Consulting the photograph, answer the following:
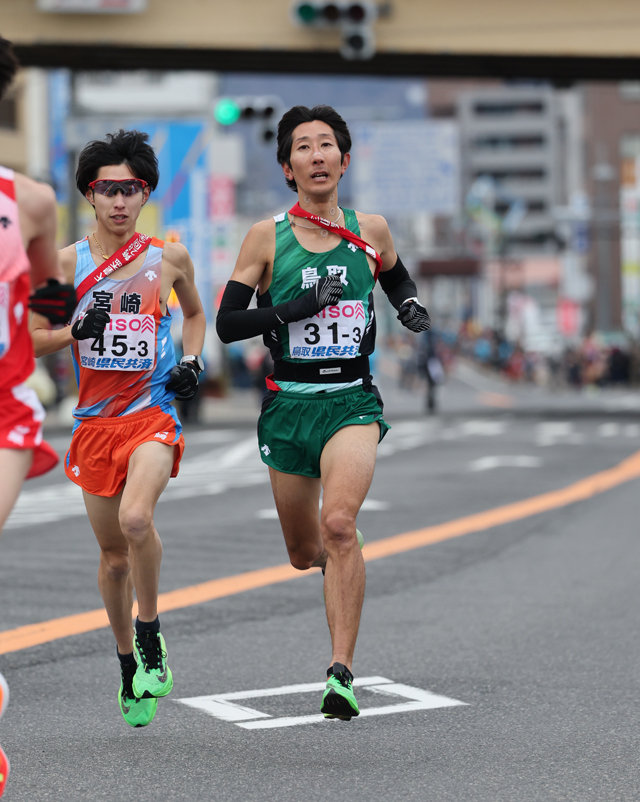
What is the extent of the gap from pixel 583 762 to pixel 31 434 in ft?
7.00

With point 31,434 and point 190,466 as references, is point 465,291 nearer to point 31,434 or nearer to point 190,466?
point 190,466

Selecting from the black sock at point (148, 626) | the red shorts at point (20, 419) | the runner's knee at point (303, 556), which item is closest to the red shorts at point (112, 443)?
the black sock at point (148, 626)

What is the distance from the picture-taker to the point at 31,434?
4395 millimetres

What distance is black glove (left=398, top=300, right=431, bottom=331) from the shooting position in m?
5.95

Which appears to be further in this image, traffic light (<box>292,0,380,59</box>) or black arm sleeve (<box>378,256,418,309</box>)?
traffic light (<box>292,0,380,59</box>)

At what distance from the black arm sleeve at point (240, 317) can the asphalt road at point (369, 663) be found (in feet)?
4.55

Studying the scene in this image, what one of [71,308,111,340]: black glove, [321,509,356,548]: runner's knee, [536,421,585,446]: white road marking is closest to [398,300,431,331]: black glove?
[321,509,356,548]: runner's knee

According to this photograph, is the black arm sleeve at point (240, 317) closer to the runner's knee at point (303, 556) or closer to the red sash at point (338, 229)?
the red sash at point (338, 229)

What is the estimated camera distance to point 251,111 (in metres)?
26.6

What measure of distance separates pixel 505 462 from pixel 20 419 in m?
16.1

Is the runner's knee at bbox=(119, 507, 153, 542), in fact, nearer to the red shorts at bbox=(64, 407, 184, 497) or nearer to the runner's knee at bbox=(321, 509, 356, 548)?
the red shorts at bbox=(64, 407, 184, 497)

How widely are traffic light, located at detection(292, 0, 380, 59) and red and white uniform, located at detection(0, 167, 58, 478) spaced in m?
21.0

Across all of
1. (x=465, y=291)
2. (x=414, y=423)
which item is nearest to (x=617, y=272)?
(x=465, y=291)

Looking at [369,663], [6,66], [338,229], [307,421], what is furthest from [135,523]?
[369,663]
